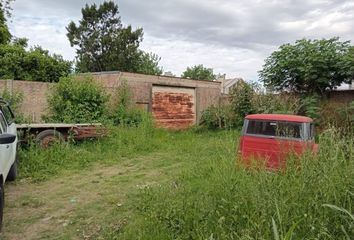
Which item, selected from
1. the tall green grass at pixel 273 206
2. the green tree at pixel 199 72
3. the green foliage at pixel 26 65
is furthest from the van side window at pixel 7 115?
the green tree at pixel 199 72

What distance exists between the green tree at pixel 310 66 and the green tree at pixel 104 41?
2238 cm

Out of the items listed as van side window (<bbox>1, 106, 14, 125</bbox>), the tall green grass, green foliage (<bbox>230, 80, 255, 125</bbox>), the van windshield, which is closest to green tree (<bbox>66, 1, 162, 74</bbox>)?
green foliage (<bbox>230, 80, 255, 125</bbox>)

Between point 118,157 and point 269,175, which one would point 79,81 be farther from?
point 269,175

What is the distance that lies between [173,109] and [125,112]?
374 cm

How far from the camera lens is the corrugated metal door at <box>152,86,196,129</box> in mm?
15469

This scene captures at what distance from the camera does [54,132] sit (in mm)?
9398

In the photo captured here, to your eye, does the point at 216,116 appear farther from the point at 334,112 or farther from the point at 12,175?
the point at 12,175

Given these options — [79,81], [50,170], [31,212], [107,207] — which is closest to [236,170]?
[107,207]

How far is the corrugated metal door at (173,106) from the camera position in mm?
15469

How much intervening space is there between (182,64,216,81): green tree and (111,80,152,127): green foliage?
1440 inches

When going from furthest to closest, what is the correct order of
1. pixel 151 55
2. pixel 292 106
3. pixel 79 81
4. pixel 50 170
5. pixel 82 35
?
pixel 151 55
pixel 82 35
pixel 292 106
pixel 79 81
pixel 50 170

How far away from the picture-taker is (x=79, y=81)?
12.0 meters

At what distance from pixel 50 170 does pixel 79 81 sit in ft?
16.4

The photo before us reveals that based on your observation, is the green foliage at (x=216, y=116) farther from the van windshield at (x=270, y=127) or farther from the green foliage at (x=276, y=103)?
the van windshield at (x=270, y=127)
